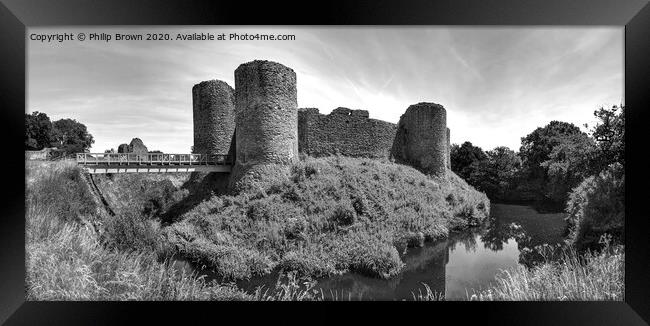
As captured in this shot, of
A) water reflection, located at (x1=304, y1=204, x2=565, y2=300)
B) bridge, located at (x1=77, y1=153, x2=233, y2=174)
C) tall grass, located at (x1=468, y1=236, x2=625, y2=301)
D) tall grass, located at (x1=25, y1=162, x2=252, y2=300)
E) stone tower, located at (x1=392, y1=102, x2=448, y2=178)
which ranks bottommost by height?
water reflection, located at (x1=304, y1=204, x2=565, y2=300)

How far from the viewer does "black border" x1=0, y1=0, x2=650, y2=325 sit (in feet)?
12.1

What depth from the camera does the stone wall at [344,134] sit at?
45.2ft

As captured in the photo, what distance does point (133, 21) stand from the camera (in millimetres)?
3811

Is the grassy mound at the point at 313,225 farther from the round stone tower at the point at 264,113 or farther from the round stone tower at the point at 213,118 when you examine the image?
the round stone tower at the point at 213,118

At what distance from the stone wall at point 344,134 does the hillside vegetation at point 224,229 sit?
7.58 ft

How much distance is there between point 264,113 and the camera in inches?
395

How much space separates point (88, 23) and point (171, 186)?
12.6m

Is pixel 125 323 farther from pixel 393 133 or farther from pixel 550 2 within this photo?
pixel 393 133

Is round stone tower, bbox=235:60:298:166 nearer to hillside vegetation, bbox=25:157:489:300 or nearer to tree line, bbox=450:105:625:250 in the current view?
hillside vegetation, bbox=25:157:489:300

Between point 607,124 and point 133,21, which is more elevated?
point 133,21

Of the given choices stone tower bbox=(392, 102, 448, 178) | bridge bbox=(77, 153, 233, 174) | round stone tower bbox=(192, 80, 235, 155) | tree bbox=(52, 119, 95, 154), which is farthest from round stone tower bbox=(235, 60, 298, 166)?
tree bbox=(52, 119, 95, 154)

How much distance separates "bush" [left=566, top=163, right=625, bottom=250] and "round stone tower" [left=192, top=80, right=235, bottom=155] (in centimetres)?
1326
